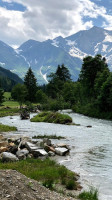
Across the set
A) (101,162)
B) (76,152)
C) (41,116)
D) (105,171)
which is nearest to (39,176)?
(105,171)

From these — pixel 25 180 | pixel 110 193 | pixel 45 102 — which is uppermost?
pixel 45 102

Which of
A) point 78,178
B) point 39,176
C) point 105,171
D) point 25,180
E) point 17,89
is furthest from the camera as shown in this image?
point 17,89

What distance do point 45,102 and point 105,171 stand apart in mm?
88296

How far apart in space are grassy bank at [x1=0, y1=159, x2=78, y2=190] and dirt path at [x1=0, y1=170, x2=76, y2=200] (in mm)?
1941

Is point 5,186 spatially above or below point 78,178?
above

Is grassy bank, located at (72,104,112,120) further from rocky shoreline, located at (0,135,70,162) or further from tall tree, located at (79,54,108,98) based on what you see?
rocky shoreline, located at (0,135,70,162)

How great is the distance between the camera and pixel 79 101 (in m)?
106

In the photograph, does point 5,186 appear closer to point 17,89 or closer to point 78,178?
point 78,178

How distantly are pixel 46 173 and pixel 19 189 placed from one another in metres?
4.48

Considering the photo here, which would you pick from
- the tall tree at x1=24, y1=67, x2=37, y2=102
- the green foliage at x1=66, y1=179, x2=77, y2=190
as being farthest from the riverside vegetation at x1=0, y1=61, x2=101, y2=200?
the green foliage at x1=66, y1=179, x2=77, y2=190

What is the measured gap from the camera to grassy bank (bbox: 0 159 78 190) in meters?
12.4

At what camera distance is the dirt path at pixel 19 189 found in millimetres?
8773

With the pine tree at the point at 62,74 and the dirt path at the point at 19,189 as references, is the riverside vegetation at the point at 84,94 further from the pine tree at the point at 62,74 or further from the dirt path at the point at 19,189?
the pine tree at the point at 62,74

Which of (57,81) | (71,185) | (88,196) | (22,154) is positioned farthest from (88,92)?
(88,196)
